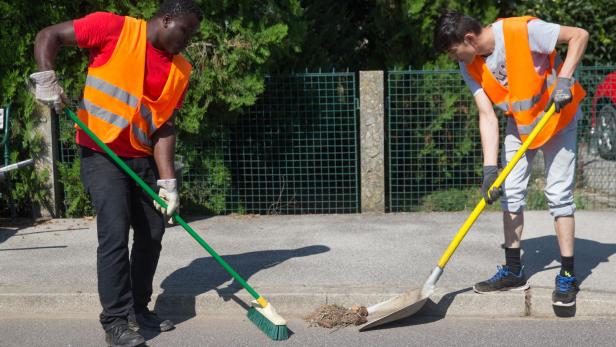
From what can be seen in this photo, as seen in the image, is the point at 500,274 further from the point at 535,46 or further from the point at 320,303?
the point at 535,46

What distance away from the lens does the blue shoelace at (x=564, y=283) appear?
180 inches

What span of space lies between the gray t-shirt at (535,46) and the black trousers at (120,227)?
7.07ft

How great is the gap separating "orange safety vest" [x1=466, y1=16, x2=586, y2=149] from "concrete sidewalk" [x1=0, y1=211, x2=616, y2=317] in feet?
3.57

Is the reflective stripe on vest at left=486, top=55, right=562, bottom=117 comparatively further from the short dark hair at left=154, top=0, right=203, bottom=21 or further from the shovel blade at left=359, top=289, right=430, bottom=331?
the short dark hair at left=154, top=0, right=203, bottom=21

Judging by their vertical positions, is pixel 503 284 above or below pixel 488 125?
below

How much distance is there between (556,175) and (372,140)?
3.09 m

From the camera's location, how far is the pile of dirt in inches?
178

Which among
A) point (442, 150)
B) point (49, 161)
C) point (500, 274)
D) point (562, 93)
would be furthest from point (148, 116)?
point (442, 150)

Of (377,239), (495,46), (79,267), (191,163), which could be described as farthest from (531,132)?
(191,163)

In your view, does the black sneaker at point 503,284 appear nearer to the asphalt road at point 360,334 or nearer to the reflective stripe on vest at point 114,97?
the asphalt road at point 360,334

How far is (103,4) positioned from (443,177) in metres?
3.93

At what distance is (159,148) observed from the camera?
432 cm

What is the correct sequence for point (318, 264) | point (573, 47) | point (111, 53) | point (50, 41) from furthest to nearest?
point (318, 264)
point (573, 47)
point (111, 53)
point (50, 41)

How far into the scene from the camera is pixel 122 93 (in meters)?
4.05
